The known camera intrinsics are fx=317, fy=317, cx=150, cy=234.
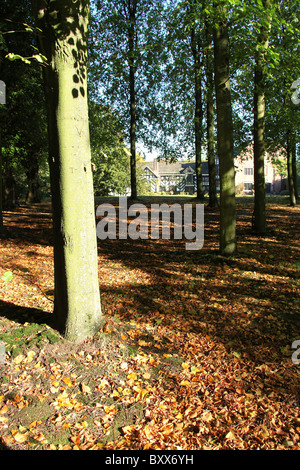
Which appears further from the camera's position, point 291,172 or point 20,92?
point 291,172

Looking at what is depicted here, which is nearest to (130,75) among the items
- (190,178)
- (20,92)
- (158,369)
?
(20,92)

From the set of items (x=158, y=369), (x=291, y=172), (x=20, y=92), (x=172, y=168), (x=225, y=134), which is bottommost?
(x=158, y=369)

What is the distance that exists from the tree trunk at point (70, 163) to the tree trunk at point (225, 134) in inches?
186

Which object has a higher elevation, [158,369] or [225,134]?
[225,134]

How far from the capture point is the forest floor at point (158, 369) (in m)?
3.01

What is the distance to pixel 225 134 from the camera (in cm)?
795

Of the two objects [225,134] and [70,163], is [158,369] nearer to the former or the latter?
[70,163]

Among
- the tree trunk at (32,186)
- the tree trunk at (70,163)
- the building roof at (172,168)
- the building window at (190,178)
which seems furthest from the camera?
the building roof at (172,168)

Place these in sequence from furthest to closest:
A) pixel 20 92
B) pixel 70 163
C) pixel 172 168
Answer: pixel 172 168
pixel 20 92
pixel 70 163

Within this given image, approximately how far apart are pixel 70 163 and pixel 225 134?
5.30 metres

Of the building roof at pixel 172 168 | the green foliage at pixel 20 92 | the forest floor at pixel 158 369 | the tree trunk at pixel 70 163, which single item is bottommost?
the forest floor at pixel 158 369

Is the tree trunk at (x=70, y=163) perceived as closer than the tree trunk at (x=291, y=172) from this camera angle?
Yes

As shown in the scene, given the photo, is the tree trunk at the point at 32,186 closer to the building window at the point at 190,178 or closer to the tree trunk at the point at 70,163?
the tree trunk at the point at 70,163

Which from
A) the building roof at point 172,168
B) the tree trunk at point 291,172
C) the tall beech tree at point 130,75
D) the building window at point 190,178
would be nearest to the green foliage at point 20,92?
the tall beech tree at point 130,75
